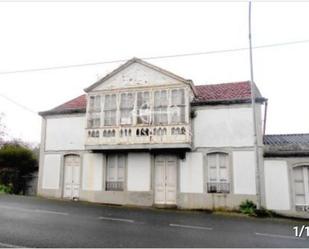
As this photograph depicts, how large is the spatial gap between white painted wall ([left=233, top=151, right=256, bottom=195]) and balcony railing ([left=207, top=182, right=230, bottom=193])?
1.38 ft

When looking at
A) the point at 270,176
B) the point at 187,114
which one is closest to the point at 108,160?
the point at 187,114

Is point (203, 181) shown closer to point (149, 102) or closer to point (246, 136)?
point (246, 136)

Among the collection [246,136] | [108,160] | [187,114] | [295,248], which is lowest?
[295,248]

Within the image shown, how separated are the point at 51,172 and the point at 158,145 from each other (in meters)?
7.01

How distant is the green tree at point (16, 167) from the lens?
2002 centimetres

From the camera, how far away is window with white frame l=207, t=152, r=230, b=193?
15508mm

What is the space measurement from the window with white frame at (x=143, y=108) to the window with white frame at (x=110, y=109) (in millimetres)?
1374

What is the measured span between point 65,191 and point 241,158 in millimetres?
9963

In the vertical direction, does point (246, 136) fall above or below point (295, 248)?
above

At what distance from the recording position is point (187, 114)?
15.8m

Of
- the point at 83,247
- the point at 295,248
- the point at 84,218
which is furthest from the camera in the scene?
the point at 84,218

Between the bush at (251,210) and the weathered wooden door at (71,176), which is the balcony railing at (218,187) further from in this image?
the weathered wooden door at (71,176)

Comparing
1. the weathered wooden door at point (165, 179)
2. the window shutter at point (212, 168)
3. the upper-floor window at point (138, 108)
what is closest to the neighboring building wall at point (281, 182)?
the window shutter at point (212, 168)

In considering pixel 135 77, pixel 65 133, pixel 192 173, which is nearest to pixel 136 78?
pixel 135 77
